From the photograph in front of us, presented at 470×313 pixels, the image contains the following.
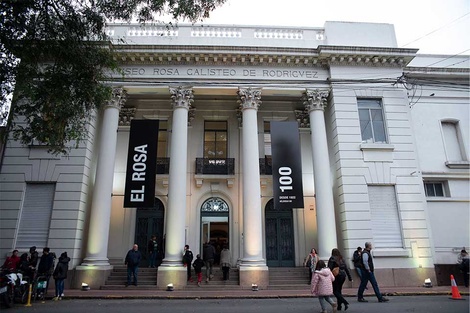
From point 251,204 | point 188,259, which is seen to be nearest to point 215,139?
point 251,204

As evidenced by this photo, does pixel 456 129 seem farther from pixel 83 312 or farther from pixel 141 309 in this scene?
pixel 83 312

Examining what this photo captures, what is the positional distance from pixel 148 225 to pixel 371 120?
43.5 ft

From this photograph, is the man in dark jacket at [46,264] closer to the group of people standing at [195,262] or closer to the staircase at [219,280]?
the staircase at [219,280]

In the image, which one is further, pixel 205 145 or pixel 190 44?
pixel 205 145

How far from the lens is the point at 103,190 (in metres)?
15.0

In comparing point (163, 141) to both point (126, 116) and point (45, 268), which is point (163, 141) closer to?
point (126, 116)

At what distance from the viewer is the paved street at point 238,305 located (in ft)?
29.6

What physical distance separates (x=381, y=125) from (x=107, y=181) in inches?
555

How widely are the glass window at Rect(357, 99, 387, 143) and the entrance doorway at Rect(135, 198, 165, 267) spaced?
38.2 feet

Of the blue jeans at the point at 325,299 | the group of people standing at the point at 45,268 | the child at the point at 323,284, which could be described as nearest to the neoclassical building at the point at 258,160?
the group of people standing at the point at 45,268

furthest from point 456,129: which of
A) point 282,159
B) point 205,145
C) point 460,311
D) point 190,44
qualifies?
point 190,44

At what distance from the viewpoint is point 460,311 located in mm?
8492

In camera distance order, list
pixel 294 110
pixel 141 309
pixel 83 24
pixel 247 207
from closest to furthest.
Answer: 1. pixel 141 309
2. pixel 83 24
3. pixel 247 207
4. pixel 294 110

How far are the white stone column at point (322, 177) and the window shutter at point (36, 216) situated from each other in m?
12.6
